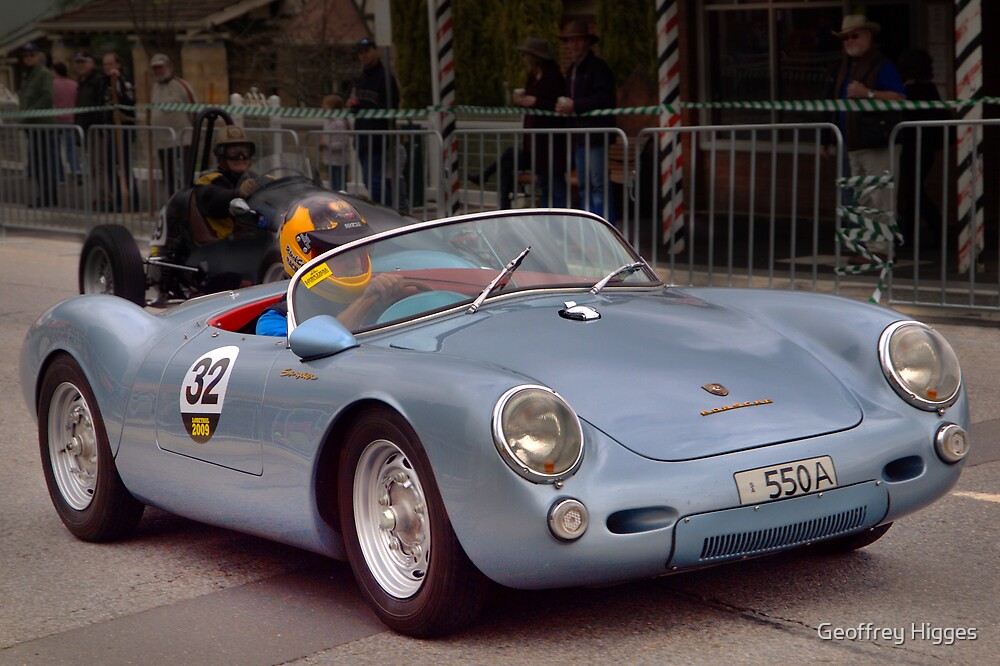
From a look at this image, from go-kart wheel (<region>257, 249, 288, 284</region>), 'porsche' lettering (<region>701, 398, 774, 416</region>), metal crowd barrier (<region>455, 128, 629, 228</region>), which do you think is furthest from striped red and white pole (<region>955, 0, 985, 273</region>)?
'porsche' lettering (<region>701, 398, 774, 416</region>)

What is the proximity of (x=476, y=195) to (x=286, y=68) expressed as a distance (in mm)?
13656

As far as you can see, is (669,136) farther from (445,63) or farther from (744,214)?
(445,63)

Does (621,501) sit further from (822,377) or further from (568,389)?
(822,377)

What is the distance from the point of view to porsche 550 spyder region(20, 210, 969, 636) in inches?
146

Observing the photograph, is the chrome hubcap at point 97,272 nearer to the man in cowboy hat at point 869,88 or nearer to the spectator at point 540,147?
the spectator at point 540,147

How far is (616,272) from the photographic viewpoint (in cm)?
495

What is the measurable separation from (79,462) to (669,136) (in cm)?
783

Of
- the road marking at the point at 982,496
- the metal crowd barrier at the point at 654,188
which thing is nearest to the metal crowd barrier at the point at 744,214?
the metal crowd barrier at the point at 654,188

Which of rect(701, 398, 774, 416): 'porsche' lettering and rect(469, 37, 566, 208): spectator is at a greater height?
rect(469, 37, 566, 208): spectator

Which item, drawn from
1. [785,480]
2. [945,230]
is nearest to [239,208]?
[945,230]

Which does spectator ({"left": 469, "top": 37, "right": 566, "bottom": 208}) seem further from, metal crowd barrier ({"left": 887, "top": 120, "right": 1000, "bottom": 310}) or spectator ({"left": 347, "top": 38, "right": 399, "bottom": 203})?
metal crowd barrier ({"left": 887, "top": 120, "right": 1000, "bottom": 310})

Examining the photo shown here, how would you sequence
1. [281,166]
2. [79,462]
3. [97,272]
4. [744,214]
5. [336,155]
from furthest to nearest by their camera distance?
[336,155] < [744,214] < [97,272] < [281,166] < [79,462]

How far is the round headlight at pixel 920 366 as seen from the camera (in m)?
4.26

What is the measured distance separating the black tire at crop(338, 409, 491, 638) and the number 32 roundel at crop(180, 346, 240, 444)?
67 centimetres
